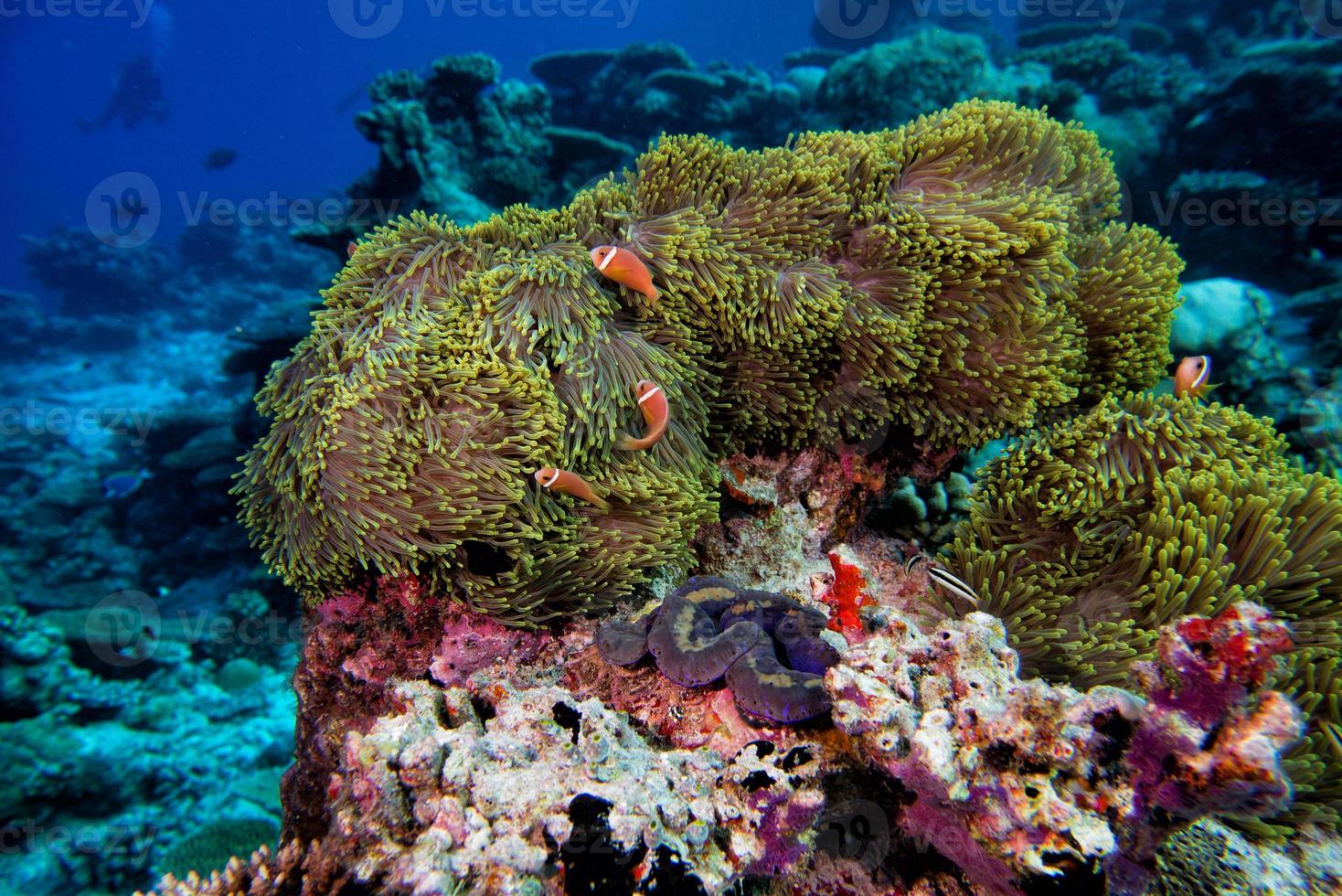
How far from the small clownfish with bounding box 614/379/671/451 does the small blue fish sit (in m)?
10.1

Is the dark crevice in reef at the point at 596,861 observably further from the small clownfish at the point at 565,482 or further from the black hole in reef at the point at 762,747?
the small clownfish at the point at 565,482

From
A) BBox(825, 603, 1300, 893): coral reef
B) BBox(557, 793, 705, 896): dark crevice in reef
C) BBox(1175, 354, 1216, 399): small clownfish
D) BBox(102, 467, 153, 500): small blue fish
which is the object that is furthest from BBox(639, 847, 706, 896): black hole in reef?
BBox(102, 467, 153, 500): small blue fish

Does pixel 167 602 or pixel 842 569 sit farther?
pixel 167 602

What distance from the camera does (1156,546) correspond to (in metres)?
2.47

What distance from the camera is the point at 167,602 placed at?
8562mm

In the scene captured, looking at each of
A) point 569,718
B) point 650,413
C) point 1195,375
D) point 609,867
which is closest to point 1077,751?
point 609,867

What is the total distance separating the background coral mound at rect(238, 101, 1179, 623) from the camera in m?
2.56

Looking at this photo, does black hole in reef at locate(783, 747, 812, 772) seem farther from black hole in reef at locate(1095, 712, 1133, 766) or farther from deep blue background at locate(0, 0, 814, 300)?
deep blue background at locate(0, 0, 814, 300)

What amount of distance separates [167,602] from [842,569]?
9.46 metres

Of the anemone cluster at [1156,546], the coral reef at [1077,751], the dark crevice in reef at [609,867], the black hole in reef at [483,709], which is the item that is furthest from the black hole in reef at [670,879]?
the anemone cluster at [1156,546]

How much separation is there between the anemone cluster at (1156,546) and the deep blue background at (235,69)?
181 ft

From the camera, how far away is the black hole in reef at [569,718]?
2136mm

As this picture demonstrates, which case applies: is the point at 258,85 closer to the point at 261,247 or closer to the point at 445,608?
the point at 261,247

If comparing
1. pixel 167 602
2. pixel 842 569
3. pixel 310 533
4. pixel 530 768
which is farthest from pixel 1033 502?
pixel 167 602
